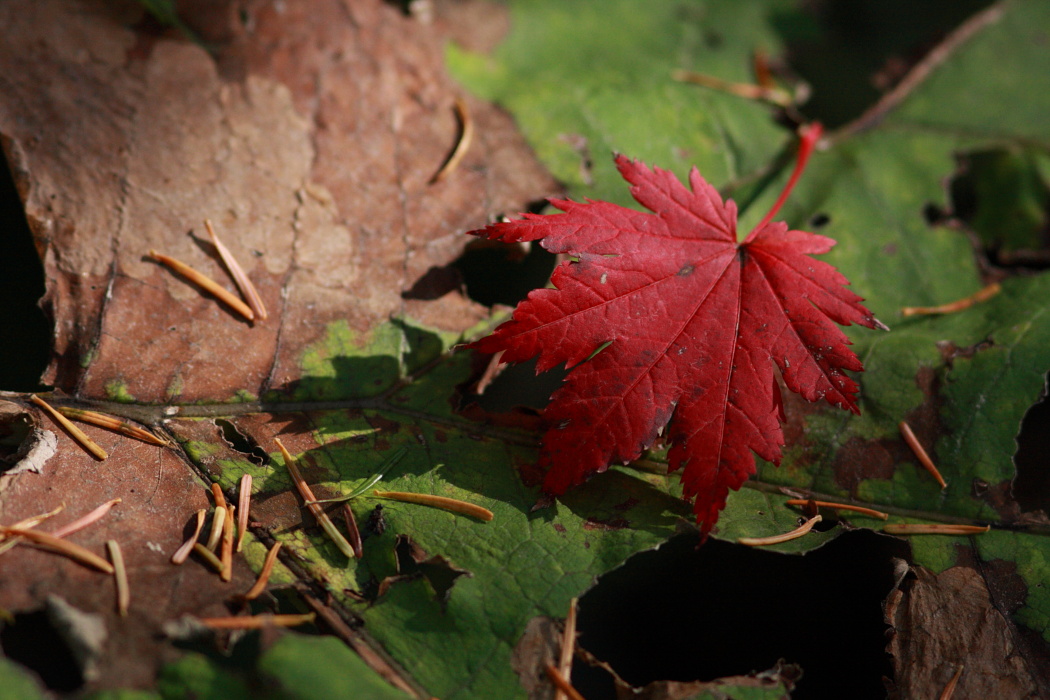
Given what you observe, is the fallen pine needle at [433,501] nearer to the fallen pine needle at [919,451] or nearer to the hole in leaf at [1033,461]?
the fallen pine needle at [919,451]

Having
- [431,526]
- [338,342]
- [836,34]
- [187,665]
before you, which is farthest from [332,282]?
[836,34]

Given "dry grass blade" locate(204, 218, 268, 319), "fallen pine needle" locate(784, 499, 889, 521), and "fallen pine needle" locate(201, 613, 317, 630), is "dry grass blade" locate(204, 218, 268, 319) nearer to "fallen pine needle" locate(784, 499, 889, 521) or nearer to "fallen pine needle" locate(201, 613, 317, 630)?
"fallen pine needle" locate(201, 613, 317, 630)

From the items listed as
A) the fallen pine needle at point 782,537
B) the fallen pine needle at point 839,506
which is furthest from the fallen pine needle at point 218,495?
the fallen pine needle at point 839,506

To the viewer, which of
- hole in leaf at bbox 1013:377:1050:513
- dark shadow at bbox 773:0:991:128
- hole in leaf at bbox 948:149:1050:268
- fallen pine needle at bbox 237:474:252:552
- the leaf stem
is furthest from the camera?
dark shadow at bbox 773:0:991:128

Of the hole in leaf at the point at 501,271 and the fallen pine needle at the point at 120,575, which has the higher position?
the hole in leaf at the point at 501,271

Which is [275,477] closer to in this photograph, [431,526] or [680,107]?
[431,526]

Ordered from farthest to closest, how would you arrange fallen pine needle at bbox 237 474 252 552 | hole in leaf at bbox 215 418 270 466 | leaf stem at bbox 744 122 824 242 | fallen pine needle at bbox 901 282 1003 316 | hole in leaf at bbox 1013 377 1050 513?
leaf stem at bbox 744 122 824 242
fallen pine needle at bbox 901 282 1003 316
hole in leaf at bbox 1013 377 1050 513
hole in leaf at bbox 215 418 270 466
fallen pine needle at bbox 237 474 252 552

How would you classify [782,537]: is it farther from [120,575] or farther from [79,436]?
[79,436]

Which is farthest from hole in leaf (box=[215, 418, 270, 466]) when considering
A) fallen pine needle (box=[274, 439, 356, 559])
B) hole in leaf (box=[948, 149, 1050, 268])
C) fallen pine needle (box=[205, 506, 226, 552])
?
hole in leaf (box=[948, 149, 1050, 268])
